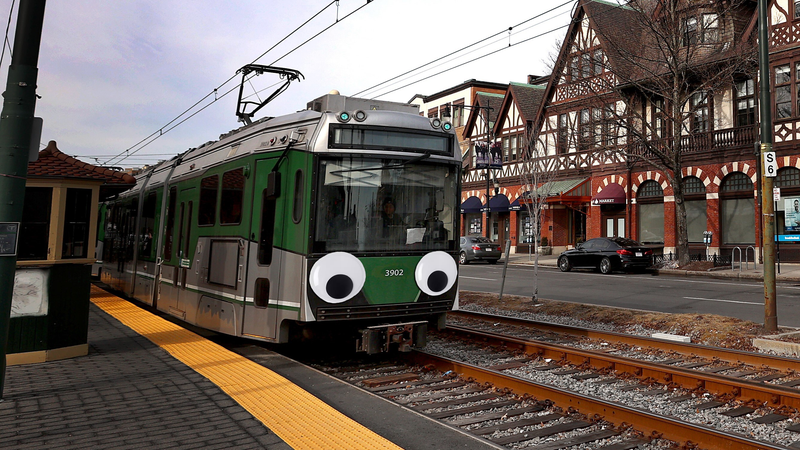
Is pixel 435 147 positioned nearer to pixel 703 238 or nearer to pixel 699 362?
pixel 699 362

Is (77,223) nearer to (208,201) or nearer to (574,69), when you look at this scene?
(208,201)

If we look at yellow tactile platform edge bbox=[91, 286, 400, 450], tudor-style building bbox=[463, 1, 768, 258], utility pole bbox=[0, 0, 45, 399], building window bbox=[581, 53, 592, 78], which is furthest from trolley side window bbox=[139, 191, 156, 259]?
building window bbox=[581, 53, 592, 78]

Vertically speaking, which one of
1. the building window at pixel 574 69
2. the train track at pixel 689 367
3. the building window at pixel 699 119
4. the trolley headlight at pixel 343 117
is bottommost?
the train track at pixel 689 367

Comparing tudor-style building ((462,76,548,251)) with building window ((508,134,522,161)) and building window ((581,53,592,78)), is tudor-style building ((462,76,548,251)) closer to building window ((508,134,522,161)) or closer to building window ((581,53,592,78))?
building window ((508,134,522,161))

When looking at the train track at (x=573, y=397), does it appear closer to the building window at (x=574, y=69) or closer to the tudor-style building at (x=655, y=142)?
the tudor-style building at (x=655, y=142)

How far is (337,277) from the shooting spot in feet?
21.3

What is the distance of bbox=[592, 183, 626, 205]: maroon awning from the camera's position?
30109 mm

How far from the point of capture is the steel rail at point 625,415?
4.26 m

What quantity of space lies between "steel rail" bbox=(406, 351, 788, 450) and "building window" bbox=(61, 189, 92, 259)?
194 inches

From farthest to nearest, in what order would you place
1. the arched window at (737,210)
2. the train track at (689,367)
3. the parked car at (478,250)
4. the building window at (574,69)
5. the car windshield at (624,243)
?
1. the parked car at (478,250)
2. the building window at (574,69)
3. the arched window at (737,210)
4. the car windshield at (624,243)
5. the train track at (689,367)

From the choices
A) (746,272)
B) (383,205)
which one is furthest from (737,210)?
(383,205)

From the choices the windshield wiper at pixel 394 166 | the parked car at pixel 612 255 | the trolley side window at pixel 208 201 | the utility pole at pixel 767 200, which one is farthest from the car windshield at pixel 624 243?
the trolley side window at pixel 208 201

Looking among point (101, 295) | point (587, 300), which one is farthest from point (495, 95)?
point (101, 295)

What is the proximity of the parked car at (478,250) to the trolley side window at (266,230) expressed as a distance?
77.0 ft
